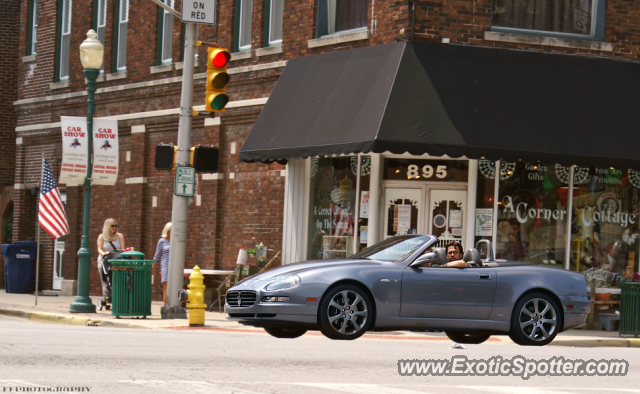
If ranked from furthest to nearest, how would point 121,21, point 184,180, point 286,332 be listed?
point 121,21
point 184,180
point 286,332

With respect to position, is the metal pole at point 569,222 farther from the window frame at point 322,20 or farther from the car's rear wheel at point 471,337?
the car's rear wheel at point 471,337

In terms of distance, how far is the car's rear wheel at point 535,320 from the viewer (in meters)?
10.4

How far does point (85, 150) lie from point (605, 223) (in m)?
10.00

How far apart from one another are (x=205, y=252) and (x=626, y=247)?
8724mm

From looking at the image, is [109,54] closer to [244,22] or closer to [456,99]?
[244,22]

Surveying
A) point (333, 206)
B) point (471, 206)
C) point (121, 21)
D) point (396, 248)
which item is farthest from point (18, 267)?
point (396, 248)

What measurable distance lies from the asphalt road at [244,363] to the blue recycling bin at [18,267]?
10898 millimetres

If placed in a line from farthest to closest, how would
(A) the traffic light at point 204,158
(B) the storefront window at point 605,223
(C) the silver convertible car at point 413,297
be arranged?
(B) the storefront window at point 605,223 → (A) the traffic light at point 204,158 → (C) the silver convertible car at point 413,297

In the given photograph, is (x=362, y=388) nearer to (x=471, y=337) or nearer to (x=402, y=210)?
(x=471, y=337)

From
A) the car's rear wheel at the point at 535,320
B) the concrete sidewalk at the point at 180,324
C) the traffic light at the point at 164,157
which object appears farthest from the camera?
the traffic light at the point at 164,157

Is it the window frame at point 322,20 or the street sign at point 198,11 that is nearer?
the street sign at point 198,11

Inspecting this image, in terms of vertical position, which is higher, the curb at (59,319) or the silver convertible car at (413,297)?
the silver convertible car at (413,297)

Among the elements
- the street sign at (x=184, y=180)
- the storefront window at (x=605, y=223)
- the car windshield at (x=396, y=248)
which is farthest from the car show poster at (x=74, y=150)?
the car windshield at (x=396, y=248)

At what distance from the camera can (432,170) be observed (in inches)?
728
